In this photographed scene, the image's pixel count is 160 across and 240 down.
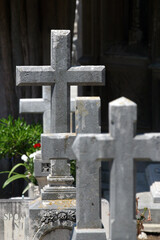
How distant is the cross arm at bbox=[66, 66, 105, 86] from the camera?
5676 mm

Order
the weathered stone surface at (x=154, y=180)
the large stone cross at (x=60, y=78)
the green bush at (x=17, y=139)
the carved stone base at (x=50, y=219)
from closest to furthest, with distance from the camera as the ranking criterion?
the large stone cross at (x=60, y=78)
the carved stone base at (x=50, y=219)
the weathered stone surface at (x=154, y=180)
the green bush at (x=17, y=139)

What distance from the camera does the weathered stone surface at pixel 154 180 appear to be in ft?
29.8

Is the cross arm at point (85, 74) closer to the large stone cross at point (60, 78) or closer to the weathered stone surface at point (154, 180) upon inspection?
the large stone cross at point (60, 78)

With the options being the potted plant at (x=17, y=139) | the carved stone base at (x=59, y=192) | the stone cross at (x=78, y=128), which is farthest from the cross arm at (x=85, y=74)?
the potted plant at (x=17, y=139)

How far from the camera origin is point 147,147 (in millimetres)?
4152

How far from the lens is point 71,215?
234 inches

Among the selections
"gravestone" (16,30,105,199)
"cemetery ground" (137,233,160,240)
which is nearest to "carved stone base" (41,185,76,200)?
"gravestone" (16,30,105,199)

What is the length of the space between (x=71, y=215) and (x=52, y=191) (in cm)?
29

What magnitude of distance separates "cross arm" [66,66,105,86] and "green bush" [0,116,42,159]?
3482 millimetres

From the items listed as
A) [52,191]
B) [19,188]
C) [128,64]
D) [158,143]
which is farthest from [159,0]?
[158,143]

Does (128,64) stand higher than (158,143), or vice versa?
(158,143)

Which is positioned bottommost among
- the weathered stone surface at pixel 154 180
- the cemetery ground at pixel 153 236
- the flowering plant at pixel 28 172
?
the cemetery ground at pixel 153 236

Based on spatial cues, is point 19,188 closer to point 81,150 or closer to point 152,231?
point 152,231

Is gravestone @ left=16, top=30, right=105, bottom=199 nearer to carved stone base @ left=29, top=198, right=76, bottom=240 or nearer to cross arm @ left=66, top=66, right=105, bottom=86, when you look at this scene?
cross arm @ left=66, top=66, right=105, bottom=86
